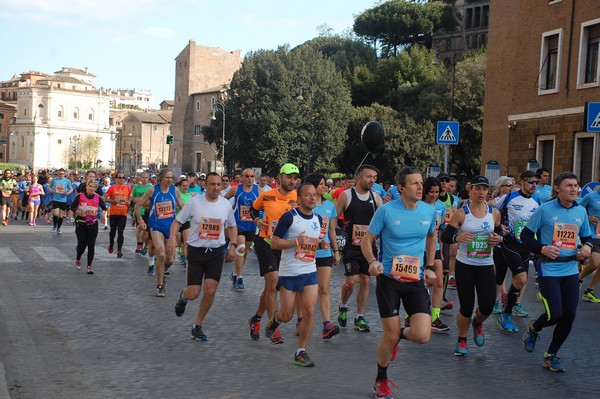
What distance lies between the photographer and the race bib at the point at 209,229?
922 cm

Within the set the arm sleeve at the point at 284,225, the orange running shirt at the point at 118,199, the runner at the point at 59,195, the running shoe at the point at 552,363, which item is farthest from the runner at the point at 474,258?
the runner at the point at 59,195

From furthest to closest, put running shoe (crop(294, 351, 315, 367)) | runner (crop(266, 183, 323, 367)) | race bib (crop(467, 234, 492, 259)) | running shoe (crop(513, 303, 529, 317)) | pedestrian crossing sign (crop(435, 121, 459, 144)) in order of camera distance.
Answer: pedestrian crossing sign (crop(435, 121, 459, 144)) < running shoe (crop(513, 303, 529, 317)) < race bib (crop(467, 234, 492, 259)) < runner (crop(266, 183, 323, 367)) < running shoe (crop(294, 351, 315, 367))

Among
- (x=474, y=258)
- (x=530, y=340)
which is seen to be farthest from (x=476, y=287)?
(x=530, y=340)

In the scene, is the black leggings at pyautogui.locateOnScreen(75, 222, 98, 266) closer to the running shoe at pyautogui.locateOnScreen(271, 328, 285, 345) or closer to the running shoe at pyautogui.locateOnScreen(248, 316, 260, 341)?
the running shoe at pyautogui.locateOnScreen(248, 316, 260, 341)

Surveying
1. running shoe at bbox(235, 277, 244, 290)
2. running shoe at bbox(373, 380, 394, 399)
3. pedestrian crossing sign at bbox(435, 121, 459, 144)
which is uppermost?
pedestrian crossing sign at bbox(435, 121, 459, 144)

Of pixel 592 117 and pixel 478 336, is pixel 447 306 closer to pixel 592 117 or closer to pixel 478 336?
pixel 478 336

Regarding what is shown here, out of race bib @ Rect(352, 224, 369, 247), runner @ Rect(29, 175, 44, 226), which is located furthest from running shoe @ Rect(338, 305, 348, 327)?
runner @ Rect(29, 175, 44, 226)

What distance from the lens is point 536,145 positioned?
28.8 metres

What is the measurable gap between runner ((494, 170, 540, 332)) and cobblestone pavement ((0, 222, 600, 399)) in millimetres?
352

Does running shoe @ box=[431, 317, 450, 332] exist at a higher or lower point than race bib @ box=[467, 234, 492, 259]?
lower

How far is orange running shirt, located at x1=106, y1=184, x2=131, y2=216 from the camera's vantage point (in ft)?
57.2

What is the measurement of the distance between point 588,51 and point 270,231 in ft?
67.3

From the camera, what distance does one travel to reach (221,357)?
26.0 ft

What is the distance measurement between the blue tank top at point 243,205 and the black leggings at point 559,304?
674 cm
